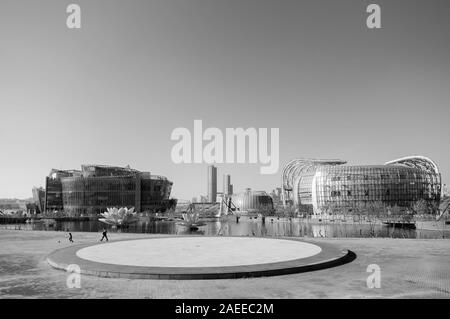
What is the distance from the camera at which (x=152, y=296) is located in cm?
1877

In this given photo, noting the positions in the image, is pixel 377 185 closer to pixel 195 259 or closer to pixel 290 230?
pixel 290 230

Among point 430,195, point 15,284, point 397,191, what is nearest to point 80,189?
point 397,191

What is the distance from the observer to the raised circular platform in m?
22.9

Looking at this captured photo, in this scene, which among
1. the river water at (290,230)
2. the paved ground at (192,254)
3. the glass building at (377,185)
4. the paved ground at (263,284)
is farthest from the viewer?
the glass building at (377,185)

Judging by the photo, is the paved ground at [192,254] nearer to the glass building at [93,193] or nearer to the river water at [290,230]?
the river water at [290,230]

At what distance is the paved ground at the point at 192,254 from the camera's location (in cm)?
2703

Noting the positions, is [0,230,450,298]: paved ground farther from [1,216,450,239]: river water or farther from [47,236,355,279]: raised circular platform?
[1,216,450,239]: river water

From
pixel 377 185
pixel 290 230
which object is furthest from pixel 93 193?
pixel 377 185

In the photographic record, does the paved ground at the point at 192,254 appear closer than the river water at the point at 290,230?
Yes

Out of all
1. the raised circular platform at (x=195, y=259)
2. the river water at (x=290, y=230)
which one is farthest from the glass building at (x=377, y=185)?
the raised circular platform at (x=195, y=259)

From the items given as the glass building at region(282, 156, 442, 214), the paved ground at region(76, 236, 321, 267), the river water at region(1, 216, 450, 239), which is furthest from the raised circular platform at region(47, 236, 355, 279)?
the glass building at region(282, 156, 442, 214)

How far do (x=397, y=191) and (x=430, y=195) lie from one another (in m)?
15.2
